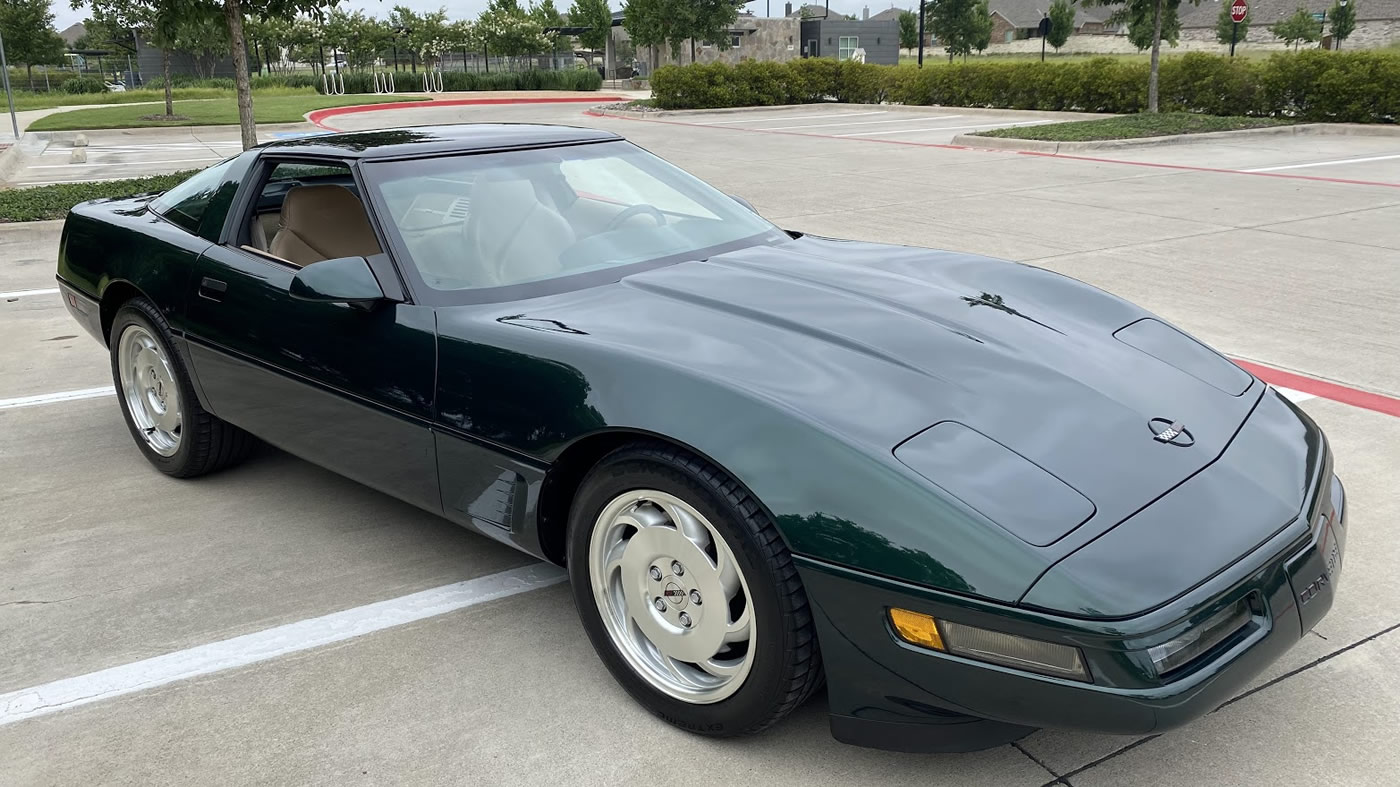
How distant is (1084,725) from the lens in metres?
1.92

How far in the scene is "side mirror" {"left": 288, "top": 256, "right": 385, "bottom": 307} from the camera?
9.72 ft

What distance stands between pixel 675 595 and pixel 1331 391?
3.84m

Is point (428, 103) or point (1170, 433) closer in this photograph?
point (1170, 433)

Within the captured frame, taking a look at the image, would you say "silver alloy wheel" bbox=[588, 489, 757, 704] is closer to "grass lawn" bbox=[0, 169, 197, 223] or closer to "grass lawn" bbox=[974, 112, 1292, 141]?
"grass lawn" bbox=[0, 169, 197, 223]

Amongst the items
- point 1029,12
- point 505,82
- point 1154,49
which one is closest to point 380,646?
point 1154,49

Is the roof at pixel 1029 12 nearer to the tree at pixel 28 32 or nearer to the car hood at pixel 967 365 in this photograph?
the tree at pixel 28 32

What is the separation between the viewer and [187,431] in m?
4.00

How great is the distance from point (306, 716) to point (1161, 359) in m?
2.39

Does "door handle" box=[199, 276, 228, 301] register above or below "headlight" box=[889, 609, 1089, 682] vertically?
above

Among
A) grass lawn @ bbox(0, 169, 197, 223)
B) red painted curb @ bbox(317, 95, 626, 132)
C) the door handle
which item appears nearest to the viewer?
the door handle

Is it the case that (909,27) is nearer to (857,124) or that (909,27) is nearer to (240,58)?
(857,124)

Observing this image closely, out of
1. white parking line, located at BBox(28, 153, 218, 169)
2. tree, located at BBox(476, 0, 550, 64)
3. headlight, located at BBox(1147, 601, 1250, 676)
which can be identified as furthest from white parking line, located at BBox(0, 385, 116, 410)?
tree, located at BBox(476, 0, 550, 64)

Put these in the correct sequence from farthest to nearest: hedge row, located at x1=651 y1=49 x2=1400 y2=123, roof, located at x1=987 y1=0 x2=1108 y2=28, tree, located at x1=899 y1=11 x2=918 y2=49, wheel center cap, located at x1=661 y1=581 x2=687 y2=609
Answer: roof, located at x1=987 y1=0 x2=1108 y2=28 → tree, located at x1=899 y1=11 x2=918 y2=49 → hedge row, located at x1=651 y1=49 x2=1400 y2=123 → wheel center cap, located at x1=661 y1=581 x2=687 y2=609

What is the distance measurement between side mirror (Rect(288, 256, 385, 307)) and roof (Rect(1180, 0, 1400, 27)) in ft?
294
